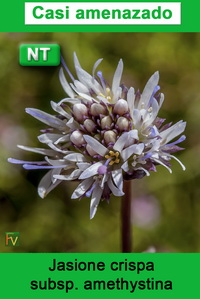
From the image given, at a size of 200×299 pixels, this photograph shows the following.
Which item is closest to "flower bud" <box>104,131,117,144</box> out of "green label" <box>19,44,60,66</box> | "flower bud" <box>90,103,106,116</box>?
"flower bud" <box>90,103,106,116</box>

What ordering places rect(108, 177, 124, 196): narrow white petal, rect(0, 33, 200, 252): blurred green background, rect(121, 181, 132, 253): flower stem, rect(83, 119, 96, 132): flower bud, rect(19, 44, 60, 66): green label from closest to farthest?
rect(108, 177, 124, 196): narrow white petal, rect(83, 119, 96, 132): flower bud, rect(121, 181, 132, 253): flower stem, rect(19, 44, 60, 66): green label, rect(0, 33, 200, 252): blurred green background

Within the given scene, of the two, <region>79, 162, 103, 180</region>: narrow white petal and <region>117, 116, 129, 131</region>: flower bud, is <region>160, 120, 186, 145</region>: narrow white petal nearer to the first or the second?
<region>117, 116, 129, 131</region>: flower bud

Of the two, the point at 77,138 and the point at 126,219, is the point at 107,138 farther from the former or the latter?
the point at 126,219

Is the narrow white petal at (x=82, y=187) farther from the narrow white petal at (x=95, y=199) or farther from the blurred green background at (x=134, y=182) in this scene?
the blurred green background at (x=134, y=182)

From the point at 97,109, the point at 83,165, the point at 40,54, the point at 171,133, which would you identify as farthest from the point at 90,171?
the point at 40,54

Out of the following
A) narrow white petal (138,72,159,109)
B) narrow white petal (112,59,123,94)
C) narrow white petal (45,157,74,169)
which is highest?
narrow white petal (112,59,123,94)
